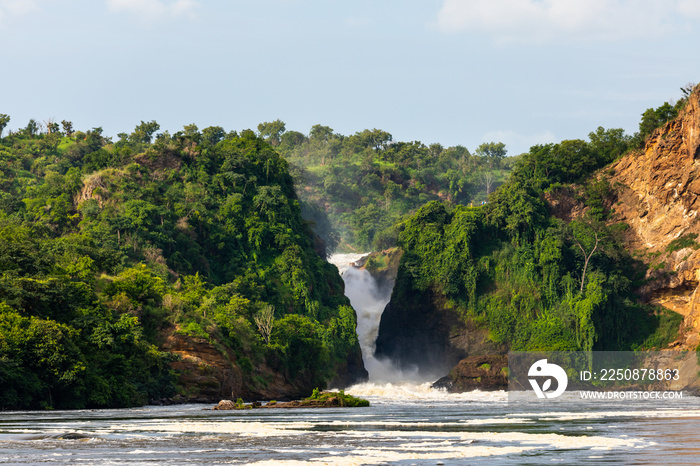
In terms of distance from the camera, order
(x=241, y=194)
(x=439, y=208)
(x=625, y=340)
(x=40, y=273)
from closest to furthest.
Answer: (x=40, y=273) → (x=625, y=340) → (x=241, y=194) → (x=439, y=208)

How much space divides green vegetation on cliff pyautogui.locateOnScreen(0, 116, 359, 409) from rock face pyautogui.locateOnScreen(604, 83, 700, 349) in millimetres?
33863

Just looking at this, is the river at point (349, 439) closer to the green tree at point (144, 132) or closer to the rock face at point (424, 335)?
the rock face at point (424, 335)

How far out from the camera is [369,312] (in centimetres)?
10744

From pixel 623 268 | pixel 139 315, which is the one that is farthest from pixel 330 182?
pixel 139 315

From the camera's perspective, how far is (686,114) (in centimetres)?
9144

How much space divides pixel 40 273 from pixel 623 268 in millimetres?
64634

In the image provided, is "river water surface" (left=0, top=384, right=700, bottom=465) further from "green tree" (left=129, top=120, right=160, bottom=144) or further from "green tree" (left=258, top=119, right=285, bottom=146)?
"green tree" (left=258, top=119, right=285, bottom=146)

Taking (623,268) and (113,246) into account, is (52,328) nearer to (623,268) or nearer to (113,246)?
(113,246)

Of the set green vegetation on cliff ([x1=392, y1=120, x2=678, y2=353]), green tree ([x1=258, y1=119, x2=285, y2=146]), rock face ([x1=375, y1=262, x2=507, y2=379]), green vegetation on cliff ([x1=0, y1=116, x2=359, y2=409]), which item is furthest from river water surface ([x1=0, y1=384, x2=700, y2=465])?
green tree ([x1=258, y1=119, x2=285, y2=146])

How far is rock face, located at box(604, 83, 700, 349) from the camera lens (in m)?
88.1

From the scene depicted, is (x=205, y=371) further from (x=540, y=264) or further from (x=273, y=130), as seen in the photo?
(x=273, y=130)

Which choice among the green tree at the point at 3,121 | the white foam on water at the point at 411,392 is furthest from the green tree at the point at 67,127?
the white foam on water at the point at 411,392

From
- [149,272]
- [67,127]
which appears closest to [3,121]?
[67,127]

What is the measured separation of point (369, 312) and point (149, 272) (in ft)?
151
